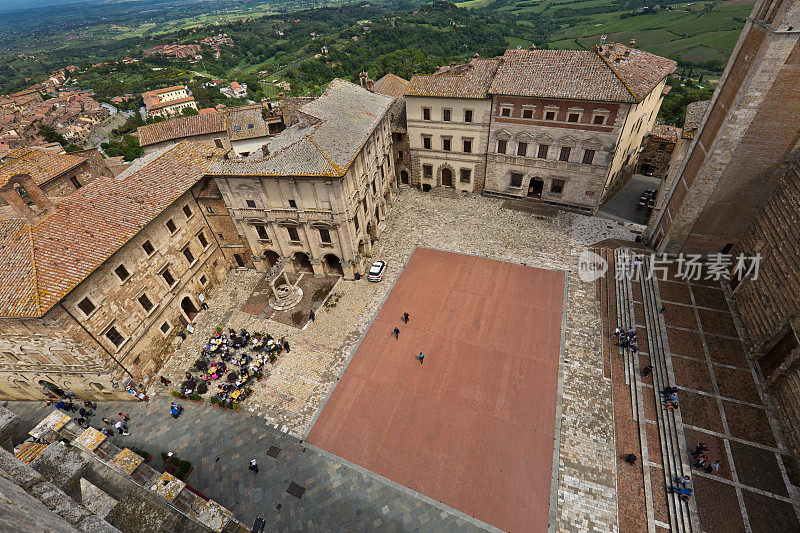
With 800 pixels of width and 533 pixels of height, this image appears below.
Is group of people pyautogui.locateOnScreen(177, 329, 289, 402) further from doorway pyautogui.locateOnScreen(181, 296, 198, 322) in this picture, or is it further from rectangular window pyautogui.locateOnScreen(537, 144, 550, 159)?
rectangular window pyautogui.locateOnScreen(537, 144, 550, 159)

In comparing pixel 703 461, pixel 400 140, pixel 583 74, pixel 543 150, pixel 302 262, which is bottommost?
pixel 302 262

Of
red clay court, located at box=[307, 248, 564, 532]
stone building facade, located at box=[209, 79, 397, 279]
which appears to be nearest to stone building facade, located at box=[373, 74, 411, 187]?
stone building facade, located at box=[209, 79, 397, 279]

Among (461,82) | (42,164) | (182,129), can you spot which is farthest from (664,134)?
(42,164)

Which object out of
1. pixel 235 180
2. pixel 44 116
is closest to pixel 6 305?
pixel 235 180

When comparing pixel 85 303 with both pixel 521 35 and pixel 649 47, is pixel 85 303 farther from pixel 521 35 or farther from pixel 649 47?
pixel 521 35

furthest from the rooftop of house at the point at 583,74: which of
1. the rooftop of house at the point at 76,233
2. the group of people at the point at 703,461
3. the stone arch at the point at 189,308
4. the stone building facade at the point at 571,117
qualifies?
the stone arch at the point at 189,308

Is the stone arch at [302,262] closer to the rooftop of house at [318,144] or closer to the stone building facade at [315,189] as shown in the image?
the stone building facade at [315,189]

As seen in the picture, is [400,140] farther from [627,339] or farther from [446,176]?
[627,339]
